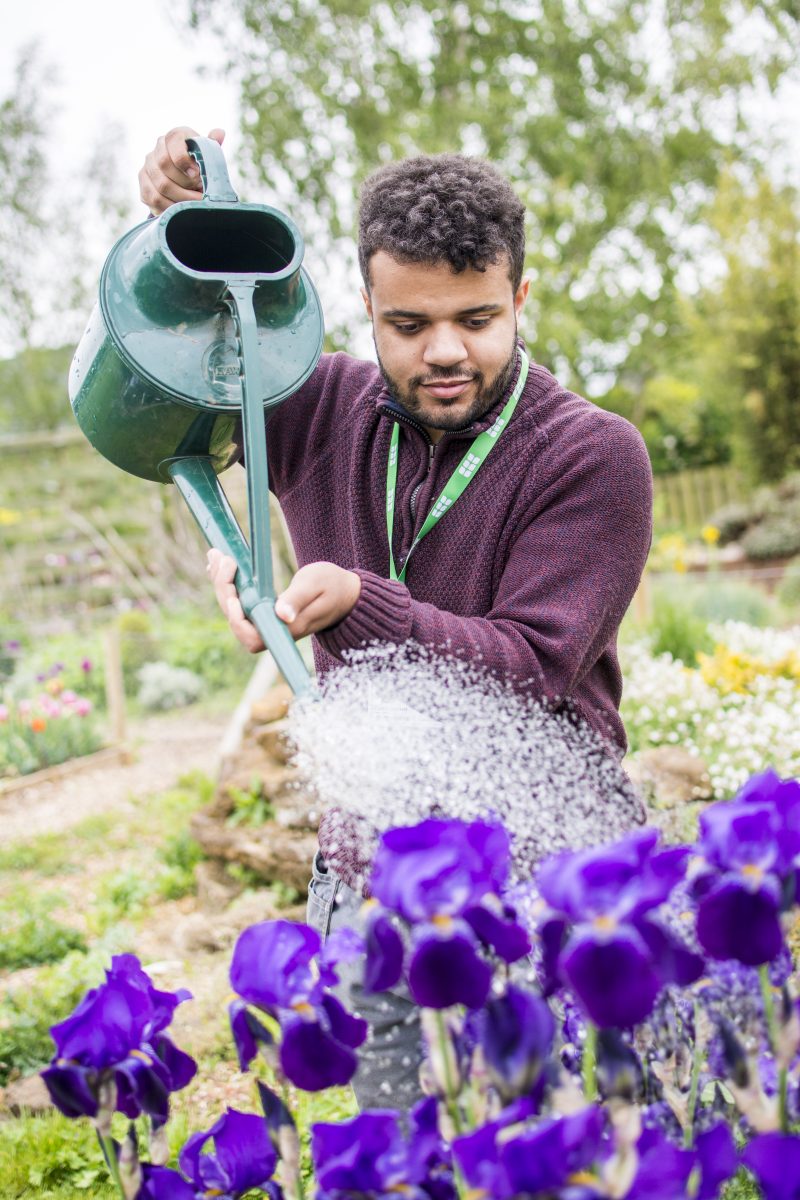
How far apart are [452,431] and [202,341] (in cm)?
40

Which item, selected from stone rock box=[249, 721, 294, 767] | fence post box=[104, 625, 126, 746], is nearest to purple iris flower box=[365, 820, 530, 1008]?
stone rock box=[249, 721, 294, 767]

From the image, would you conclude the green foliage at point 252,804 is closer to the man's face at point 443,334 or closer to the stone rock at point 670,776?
the stone rock at point 670,776

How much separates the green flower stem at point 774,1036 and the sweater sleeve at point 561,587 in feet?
1.89

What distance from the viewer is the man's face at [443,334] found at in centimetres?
138

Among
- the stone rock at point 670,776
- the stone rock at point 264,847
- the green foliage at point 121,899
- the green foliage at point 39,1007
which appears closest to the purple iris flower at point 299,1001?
the green foliage at point 39,1007

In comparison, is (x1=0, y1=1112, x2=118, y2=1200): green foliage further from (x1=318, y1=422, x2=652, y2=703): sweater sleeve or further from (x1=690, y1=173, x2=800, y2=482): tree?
(x1=690, y1=173, x2=800, y2=482): tree

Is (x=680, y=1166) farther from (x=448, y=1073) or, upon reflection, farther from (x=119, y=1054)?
(x=119, y=1054)

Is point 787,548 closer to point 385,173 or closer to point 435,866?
point 385,173

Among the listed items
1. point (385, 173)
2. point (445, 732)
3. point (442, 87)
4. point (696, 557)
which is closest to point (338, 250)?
point (442, 87)

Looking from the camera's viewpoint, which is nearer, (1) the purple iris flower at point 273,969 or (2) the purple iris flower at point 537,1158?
(2) the purple iris flower at point 537,1158

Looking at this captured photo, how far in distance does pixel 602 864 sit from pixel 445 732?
1.24 ft

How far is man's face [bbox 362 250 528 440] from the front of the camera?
4.53 feet

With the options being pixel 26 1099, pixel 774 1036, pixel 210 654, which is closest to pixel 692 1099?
pixel 774 1036

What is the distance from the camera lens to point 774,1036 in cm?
A: 71
